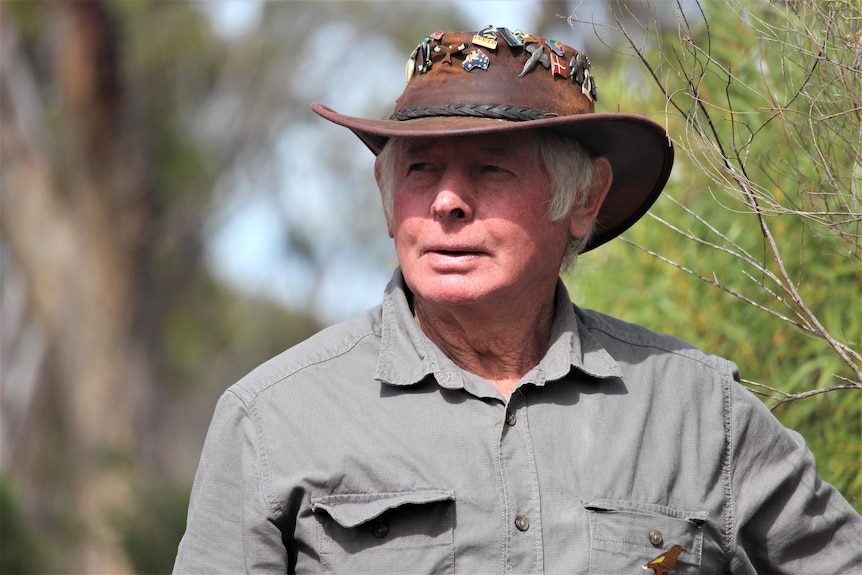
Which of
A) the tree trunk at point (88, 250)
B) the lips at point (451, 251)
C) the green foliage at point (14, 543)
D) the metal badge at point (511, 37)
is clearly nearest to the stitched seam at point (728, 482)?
the lips at point (451, 251)

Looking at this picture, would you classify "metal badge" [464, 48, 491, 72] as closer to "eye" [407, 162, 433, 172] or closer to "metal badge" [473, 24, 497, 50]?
"metal badge" [473, 24, 497, 50]

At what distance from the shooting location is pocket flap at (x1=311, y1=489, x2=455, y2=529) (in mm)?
2285

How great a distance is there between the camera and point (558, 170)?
8.58ft

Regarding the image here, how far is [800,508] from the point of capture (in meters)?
2.62

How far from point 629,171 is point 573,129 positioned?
31cm

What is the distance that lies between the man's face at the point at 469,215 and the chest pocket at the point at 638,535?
55 centimetres

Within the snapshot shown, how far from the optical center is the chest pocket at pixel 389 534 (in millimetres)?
2301

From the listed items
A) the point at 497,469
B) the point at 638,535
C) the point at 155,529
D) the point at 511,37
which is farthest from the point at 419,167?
the point at 155,529

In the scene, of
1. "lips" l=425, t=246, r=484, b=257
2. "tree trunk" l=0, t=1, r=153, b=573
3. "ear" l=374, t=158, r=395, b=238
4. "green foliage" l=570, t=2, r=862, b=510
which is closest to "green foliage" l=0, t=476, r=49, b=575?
"tree trunk" l=0, t=1, r=153, b=573

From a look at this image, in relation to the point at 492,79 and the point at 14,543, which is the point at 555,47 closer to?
the point at 492,79

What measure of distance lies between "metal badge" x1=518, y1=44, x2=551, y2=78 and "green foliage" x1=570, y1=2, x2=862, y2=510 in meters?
0.27

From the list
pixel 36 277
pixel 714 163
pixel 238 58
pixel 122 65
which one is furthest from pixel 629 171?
pixel 238 58

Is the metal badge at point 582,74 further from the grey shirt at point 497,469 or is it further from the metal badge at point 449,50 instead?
the grey shirt at point 497,469

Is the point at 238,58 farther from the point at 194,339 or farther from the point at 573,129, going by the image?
the point at 573,129
